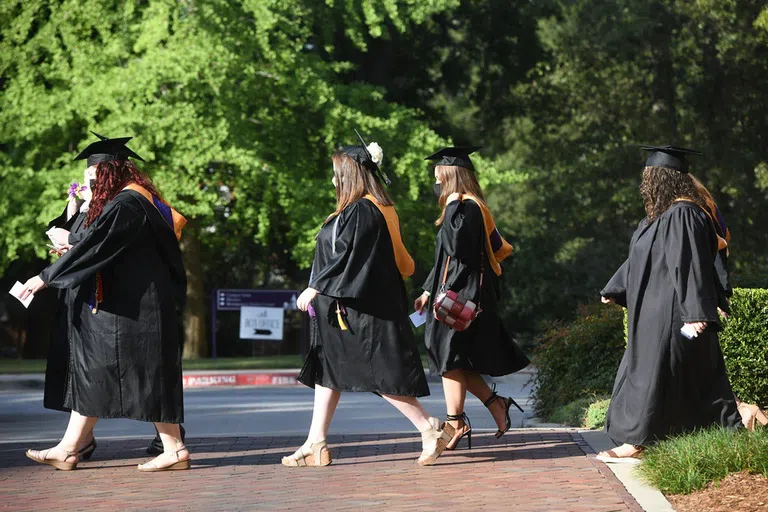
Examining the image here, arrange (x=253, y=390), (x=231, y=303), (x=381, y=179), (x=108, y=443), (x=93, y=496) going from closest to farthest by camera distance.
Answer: (x=93, y=496)
(x=381, y=179)
(x=108, y=443)
(x=253, y=390)
(x=231, y=303)

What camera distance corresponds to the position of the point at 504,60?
116ft

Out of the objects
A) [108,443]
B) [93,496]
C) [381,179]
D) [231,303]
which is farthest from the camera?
[231,303]

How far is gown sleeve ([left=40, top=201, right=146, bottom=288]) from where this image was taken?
785 centimetres

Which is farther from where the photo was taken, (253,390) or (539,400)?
(253,390)

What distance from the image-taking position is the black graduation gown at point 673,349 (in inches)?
312

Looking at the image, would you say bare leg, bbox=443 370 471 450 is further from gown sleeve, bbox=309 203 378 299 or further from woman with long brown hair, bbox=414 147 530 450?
gown sleeve, bbox=309 203 378 299

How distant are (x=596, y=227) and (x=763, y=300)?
27.1 m

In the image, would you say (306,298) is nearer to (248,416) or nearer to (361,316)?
(361,316)

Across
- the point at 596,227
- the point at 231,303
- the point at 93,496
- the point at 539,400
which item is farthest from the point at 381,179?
the point at 596,227

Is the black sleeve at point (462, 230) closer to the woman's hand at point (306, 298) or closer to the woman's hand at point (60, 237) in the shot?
the woman's hand at point (306, 298)

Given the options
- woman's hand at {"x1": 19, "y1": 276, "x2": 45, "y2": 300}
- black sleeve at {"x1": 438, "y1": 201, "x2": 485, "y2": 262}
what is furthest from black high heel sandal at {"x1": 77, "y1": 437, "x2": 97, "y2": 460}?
black sleeve at {"x1": 438, "y1": 201, "x2": 485, "y2": 262}

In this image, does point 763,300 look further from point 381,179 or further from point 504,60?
point 504,60

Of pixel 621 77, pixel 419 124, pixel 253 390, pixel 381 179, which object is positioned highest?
pixel 621 77

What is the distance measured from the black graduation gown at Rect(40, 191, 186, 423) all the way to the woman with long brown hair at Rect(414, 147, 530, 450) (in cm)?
174
